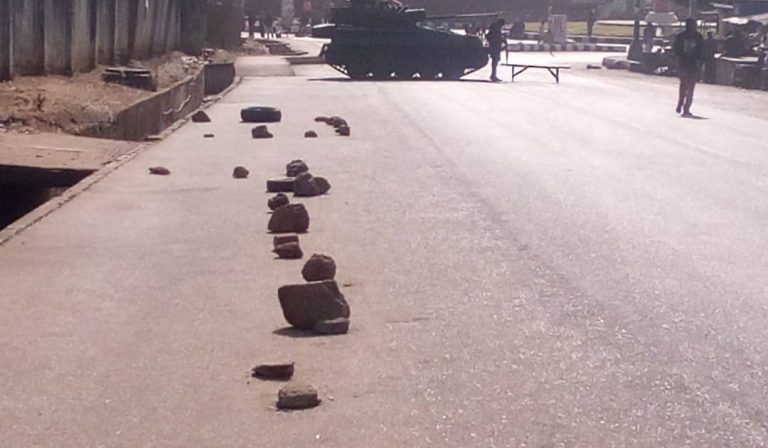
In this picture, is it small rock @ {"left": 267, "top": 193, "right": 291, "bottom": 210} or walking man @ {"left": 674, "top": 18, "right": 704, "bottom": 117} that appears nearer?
small rock @ {"left": 267, "top": 193, "right": 291, "bottom": 210}

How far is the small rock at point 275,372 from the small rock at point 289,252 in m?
3.30

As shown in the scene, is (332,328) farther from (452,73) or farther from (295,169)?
(452,73)

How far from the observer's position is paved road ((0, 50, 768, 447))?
6.43m

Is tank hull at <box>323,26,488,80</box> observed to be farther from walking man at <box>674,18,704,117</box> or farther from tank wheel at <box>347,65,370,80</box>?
walking man at <box>674,18,704,117</box>

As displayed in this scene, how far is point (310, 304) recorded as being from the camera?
8234mm

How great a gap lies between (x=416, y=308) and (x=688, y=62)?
2023 centimetres

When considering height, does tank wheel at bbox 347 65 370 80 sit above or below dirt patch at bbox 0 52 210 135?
below

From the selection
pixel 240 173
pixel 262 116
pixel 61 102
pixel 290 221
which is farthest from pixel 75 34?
pixel 290 221

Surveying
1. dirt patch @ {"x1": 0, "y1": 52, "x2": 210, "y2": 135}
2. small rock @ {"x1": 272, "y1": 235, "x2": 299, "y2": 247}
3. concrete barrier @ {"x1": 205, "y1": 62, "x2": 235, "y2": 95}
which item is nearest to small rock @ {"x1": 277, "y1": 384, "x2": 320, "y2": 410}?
small rock @ {"x1": 272, "y1": 235, "x2": 299, "y2": 247}

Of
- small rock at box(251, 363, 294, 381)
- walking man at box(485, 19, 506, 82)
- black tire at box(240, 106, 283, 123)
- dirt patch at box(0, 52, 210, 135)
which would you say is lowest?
walking man at box(485, 19, 506, 82)

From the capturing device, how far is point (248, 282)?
959 cm

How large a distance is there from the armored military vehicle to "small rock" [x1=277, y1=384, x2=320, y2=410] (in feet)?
121

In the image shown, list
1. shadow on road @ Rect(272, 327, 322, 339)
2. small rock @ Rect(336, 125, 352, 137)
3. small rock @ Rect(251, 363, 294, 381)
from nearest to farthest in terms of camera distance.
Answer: small rock @ Rect(251, 363, 294, 381), shadow on road @ Rect(272, 327, 322, 339), small rock @ Rect(336, 125, 352, 137)

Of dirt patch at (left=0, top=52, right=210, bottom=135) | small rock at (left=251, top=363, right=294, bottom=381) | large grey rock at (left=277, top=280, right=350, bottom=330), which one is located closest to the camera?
small rock at (left=251, top=363, right=294, bottom=381)
